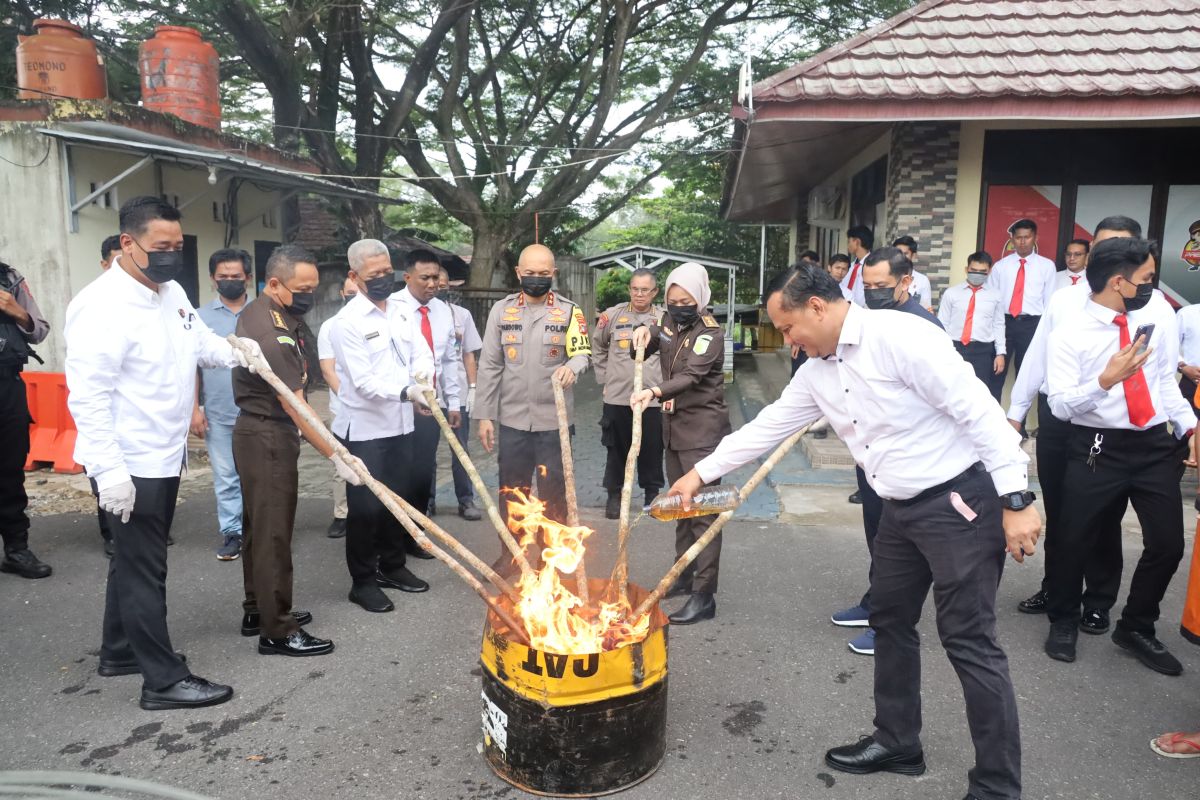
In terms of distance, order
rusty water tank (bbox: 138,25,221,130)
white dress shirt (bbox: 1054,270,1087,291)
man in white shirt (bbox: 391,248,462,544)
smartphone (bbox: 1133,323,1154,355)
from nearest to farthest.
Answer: smartphone (bbox: 1133,323,1154,355)
man in white shirt (bbox: 391,248,462,544)
white dress shirt (bbox: 1054,270,1087,291)
rusty water tank (bbox: 138,25,221,130)

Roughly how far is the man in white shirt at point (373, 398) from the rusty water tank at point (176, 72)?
6928 mm

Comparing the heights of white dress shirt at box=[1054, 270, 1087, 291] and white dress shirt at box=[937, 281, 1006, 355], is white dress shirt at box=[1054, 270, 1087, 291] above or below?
above

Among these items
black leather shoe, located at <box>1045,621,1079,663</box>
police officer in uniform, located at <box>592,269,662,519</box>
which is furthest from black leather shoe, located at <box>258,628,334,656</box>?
black leather shoe, located at <box>1045,621,1079,663</box>

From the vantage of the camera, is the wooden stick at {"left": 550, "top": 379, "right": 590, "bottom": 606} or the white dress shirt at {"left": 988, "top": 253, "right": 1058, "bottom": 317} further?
the white dress shirt at {"left": 988, "top": 253, "right": 1058, "bottom": 317}

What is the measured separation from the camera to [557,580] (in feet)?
11.2

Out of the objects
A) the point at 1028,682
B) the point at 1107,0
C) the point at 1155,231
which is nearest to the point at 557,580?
the point at 1028,682

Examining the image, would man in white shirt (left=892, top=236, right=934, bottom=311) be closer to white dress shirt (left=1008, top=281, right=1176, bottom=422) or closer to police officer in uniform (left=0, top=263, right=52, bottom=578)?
white dress shirt (left=1008, top=281, right=1176, bottom=422)

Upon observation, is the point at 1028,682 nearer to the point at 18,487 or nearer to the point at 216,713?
the point at 216,713

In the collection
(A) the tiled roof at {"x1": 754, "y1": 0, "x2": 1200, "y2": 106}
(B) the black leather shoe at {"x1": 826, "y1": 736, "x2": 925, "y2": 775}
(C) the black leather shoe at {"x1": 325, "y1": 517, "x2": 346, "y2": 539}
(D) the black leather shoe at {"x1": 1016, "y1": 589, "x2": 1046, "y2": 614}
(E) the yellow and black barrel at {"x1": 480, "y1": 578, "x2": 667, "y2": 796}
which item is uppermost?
(A) the tiled roof at {"x1": 754, "y1": 0, "x2": 1200, "y2": 106}

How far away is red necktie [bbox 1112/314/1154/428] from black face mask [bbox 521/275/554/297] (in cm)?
304

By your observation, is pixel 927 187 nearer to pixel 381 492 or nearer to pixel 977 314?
pixel 977 314

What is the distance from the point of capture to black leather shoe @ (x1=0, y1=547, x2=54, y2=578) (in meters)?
5.39

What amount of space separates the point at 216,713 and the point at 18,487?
287cm

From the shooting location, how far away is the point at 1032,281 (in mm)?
7781
